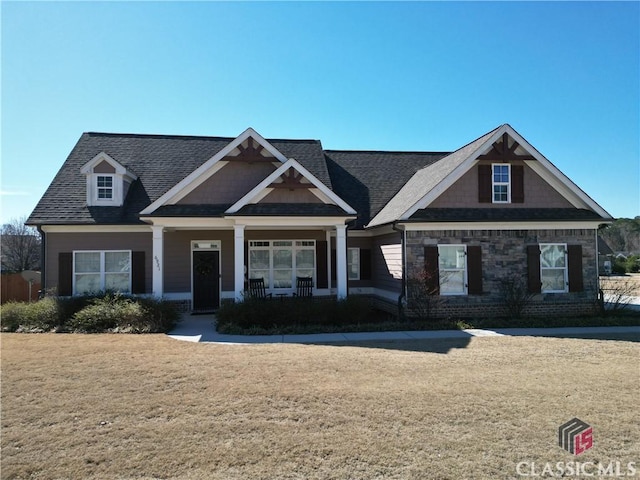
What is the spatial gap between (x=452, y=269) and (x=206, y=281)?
924 cm

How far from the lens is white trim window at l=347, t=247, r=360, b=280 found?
17906 millimetres

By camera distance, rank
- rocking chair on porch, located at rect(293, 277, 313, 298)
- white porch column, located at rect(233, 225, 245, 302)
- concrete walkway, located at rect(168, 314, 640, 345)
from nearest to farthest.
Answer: concrete walkway, located at rect(168, 314, 640, 345) → white porch column, located at rect(233, 225, 245, 302) → rocking chair on porch, located at rect(293, 277, 313, 298)

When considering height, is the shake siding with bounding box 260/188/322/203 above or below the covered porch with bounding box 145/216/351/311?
above

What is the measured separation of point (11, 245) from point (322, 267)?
3332 centimetres

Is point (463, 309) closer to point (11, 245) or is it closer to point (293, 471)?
point (293, 471)

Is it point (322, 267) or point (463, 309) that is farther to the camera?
point (322, 267)

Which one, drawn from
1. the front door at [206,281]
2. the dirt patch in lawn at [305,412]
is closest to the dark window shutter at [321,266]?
the front door at [206,281]

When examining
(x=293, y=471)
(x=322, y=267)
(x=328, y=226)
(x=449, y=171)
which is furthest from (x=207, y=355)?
(x=449, y=171)

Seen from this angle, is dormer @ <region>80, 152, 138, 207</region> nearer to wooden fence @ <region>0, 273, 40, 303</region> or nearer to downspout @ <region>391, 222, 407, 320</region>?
wooden fence @ <region>0, 273, 40, 303</region>

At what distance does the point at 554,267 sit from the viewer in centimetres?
1485

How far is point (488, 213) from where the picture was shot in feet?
47.8

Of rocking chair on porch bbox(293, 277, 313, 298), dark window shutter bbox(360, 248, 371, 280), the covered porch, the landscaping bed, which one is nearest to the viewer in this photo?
the landscaping bed

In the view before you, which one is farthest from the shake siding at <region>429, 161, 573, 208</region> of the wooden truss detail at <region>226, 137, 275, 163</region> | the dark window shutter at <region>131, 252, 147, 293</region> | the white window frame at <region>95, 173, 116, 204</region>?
the white window frame at <region>95, 173, 116, 204</region>

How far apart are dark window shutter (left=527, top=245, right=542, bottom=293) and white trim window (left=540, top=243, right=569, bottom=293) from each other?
31 centimetres
